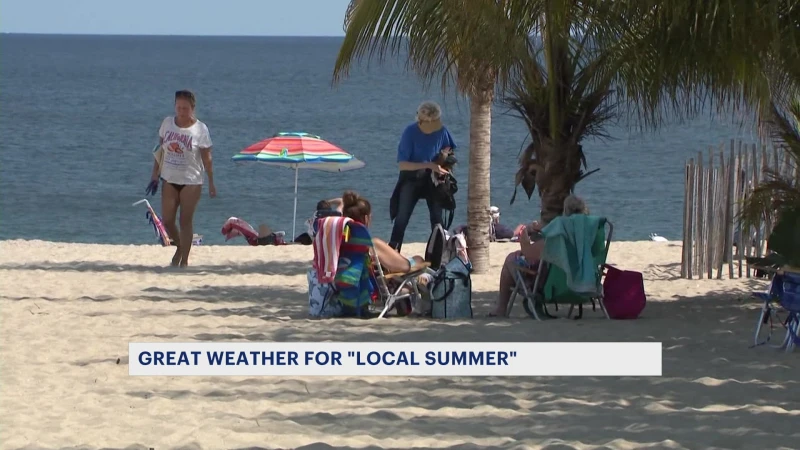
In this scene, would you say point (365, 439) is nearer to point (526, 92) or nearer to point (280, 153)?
point (526, 92)

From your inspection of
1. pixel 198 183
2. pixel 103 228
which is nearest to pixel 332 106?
pixel 103 228

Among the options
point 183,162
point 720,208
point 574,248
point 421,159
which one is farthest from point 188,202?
point 720,208

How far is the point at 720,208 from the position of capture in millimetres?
11070

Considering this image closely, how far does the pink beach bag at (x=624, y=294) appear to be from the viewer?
8.67 m

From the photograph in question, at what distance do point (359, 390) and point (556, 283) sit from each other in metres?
2.53

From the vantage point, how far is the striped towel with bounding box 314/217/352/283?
825 centimetres

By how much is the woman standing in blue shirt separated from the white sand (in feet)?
3.28

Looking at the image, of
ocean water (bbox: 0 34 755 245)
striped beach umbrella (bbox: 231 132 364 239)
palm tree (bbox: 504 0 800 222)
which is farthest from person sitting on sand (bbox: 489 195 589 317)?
striped beach umbrella (bbox: 231 132 364 239)

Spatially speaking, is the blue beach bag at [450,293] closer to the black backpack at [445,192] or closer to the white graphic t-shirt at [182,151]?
the black backpack at [445,192]

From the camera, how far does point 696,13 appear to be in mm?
7930

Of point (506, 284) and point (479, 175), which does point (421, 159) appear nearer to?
point (479, 175)

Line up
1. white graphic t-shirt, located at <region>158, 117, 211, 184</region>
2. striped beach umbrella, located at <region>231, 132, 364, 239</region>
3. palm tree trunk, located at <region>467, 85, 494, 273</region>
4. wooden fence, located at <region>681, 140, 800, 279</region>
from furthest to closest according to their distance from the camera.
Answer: striped beach umbrella, located at <region>231, 132, 364, 239</region> → palm tree trunk, located at <region>467, 85, 494, 273</region> → white graphic t-shirt, located at <region>158, 117, 211, 184</region> → wooden fence, located at <region>681, 140, 800, 279</region>

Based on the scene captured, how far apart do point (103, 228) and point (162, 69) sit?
9327 cm

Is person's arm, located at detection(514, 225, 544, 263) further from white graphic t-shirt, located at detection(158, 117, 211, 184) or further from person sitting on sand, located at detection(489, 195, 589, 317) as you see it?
white graphic t-shirt, located at detection(158, 117, 211, 184)
